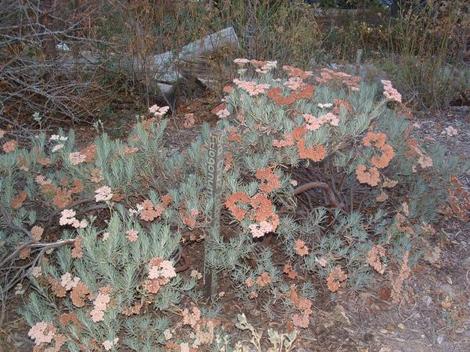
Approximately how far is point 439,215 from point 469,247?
31cm

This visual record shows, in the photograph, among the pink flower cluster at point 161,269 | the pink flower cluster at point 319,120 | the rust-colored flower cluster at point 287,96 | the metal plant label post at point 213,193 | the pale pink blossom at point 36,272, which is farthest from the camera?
the rust-colored flower cluster at point 287,96

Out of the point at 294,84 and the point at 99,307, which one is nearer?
the point at 99,307

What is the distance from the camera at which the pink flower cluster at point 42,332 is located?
8.87 ft

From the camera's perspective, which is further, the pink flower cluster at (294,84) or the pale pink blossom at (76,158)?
the pink flower cluster at (294,84)

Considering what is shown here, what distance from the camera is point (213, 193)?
2906 millimetres

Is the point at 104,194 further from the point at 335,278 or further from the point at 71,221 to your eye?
the point at 335,278

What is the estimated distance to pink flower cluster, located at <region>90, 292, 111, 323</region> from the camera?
2.63 m

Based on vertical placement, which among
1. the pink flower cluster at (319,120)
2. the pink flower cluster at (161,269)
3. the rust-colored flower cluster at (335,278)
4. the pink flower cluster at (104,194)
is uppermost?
the pink flower cluster at (319,120)

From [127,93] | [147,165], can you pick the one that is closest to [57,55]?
[127,93]

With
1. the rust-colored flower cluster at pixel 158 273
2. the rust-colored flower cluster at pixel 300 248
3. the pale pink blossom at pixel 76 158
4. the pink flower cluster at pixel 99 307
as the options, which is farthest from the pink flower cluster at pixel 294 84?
the pink flower cluster at pixel 99 307

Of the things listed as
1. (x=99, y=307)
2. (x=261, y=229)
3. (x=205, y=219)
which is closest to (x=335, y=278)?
(x=261, y=229)

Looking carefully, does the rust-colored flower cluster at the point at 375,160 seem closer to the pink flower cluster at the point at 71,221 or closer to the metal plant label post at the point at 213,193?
the metal plant label post at the point at 213,193

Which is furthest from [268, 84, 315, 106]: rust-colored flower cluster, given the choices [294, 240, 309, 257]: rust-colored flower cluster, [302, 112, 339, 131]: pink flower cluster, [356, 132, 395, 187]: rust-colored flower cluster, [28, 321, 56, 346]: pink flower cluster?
[28, 321, 56, 346]: pink flower cluster

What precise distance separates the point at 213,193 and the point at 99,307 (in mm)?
699
